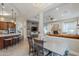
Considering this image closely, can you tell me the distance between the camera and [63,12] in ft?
9.54

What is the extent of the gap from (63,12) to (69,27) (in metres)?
0.51

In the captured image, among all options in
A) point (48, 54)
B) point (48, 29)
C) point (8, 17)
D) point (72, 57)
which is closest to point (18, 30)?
point (8, 17)

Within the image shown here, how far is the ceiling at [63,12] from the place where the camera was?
265 centimetres

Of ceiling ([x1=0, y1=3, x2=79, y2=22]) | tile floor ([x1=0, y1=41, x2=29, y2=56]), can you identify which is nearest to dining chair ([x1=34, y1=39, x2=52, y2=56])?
tile floor ([x1=0, y1=41, x2=29, y2=56])

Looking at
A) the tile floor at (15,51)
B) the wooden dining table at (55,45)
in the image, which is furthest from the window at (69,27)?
the tile floor at (15,51)

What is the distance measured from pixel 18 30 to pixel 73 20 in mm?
2090

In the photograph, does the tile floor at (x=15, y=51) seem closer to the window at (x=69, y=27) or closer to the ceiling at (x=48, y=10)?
the ceiling at (x=48, y=10)

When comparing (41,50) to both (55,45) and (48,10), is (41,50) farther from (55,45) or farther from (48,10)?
(48,10)

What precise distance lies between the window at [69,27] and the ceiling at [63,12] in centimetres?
19

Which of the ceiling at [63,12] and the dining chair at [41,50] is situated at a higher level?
the ceiling at [63,12]

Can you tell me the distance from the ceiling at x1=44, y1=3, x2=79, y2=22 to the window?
19cm

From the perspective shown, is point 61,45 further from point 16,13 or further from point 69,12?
point 16,13

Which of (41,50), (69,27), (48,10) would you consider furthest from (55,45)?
(48,10)

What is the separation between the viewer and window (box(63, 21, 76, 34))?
2.64 meters
